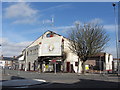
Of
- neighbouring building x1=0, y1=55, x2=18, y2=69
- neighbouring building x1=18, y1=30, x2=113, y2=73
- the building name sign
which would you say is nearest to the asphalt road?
neighbouring building x1=0, y1=55, x2=18, y2=69

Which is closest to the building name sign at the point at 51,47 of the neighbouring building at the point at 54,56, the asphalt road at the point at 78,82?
the neighbouring building at the point at 54,56

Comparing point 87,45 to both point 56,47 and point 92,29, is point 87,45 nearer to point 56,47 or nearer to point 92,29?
point 92,29

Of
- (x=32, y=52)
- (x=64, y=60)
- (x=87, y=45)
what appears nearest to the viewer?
(x=87, y=45)

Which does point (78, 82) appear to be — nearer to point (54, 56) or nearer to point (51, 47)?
point (54, 56)

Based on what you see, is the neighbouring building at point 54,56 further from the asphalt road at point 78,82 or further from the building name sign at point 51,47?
the asphalt road at point 78,82

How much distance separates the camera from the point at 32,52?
188 ft

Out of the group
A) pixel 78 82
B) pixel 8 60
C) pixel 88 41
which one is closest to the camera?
pixel 78 82

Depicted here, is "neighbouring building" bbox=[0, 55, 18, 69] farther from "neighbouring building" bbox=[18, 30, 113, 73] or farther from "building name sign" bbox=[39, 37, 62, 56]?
"building name sign" bbox=[39, 37, 62, 56]

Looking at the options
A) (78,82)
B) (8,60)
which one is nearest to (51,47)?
(8,60)

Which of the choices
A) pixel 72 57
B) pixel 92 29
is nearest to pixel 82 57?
pixel 92 29

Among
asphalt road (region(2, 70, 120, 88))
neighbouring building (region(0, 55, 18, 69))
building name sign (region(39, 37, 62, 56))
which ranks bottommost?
asphalt road (region(2, 70, 120, 88))

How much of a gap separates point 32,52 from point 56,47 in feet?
40.2

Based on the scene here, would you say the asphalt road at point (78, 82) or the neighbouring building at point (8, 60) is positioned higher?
the neighbouring building at point (8, 60)

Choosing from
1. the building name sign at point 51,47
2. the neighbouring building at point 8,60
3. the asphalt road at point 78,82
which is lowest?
the asphalt road at point 78,82
